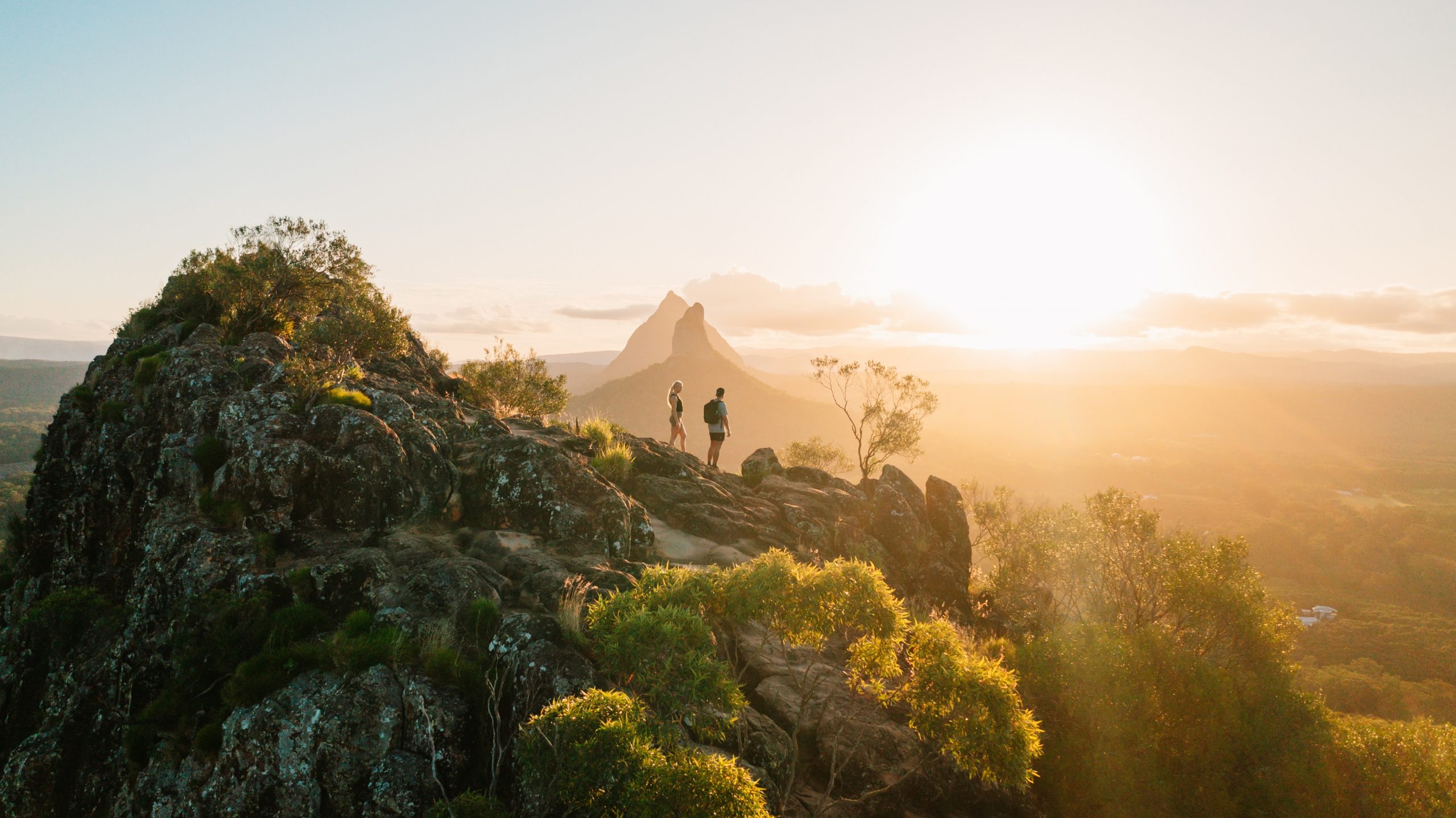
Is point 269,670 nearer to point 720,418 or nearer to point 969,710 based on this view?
point 969,710

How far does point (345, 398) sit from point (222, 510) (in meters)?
4.52

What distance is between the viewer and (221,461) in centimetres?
1556

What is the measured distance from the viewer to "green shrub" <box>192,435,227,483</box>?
15.4m

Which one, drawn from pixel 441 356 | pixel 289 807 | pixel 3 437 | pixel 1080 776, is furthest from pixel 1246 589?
pixel 3 437

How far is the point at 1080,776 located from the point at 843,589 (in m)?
12.8

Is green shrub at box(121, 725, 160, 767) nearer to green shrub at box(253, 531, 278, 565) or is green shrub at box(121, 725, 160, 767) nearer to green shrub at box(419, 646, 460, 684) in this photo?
green shrub at box(253, 531, 278, 565)

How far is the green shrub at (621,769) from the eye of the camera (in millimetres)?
6957

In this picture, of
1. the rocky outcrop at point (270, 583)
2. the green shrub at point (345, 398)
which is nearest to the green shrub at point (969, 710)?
the rocky outcrop at point (270, 583)

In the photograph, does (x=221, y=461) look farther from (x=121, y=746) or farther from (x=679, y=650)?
(x=679, y=650)

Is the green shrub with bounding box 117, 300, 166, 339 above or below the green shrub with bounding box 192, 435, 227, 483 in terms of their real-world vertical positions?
above

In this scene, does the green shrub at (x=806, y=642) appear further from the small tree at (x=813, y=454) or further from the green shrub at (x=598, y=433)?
the small tree at (x=813, y=454)

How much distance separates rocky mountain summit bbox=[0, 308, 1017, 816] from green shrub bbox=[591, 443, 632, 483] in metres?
0.64

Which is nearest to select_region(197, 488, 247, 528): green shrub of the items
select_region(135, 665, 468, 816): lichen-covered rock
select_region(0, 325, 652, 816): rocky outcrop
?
select_region(0, 325, 652, 816): rocky outcrop

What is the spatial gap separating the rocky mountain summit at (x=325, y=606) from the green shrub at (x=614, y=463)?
639mm
